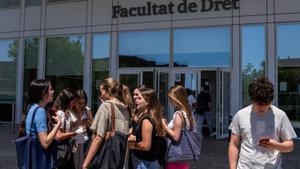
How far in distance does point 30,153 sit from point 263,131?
2.00 m

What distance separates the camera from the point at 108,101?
13.6ft

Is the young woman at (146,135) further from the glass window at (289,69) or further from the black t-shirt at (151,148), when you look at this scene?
the glass window at (289,69)

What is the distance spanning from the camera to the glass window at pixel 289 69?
46.3ft

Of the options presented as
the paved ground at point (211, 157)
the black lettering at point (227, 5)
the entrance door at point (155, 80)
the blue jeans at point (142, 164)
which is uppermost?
the black lettering at point (227, 5)

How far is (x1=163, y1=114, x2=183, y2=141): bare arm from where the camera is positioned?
13.9ft

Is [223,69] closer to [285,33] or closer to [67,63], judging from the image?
[285,33]

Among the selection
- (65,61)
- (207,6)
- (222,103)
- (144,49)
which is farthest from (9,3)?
(222,103)

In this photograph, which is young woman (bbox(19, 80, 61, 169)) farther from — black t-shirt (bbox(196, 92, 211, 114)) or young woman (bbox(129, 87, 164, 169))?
black t-shirt (bbox(196, 92, 211, 114))

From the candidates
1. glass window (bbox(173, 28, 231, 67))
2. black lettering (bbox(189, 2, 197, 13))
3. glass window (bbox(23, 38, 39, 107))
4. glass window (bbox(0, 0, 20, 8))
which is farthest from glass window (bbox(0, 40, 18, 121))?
black lettering (bbox(189, 2, 197, 13))

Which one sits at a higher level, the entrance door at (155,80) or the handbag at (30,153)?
the entrance door at (155,80)

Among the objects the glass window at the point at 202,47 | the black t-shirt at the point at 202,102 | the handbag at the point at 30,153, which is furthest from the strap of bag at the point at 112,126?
the glass window at the point at 202,47

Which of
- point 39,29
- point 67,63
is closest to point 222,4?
point 67,63

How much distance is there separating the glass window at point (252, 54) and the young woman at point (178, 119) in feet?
34.8

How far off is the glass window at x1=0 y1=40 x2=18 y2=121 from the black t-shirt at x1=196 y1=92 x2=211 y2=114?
30.1 ft
